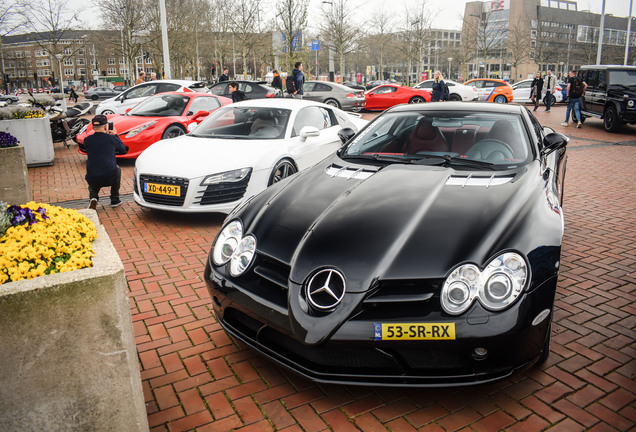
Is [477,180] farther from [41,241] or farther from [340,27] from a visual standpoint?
[340,27]

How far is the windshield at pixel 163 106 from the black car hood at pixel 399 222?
7521 millimetres

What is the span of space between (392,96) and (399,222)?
19.6 meters

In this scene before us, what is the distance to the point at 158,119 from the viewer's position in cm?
995

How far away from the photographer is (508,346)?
2.38m

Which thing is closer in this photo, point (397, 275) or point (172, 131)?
point (397, 275)

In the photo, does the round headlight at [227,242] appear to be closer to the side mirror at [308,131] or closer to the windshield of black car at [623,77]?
the side mirror at [308,131]

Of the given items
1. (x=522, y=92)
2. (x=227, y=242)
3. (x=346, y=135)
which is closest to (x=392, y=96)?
(x=522, y=92)

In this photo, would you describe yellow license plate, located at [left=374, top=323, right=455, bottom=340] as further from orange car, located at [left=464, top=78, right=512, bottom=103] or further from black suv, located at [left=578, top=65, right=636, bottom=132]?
orange car, located at [left=464, top=78, right=512, bottom=103]

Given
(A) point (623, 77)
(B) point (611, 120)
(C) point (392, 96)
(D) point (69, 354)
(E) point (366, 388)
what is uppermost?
(A) point (623, 77)

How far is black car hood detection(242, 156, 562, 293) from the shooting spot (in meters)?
2.55

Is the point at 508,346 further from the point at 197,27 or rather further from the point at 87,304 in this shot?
the point at 197,27

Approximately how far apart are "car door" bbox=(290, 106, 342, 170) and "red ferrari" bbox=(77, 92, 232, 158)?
3252 mm

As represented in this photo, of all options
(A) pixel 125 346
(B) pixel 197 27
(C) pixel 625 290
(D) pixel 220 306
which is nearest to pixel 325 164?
(D) pixel 220 306

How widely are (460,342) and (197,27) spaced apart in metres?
56.4
